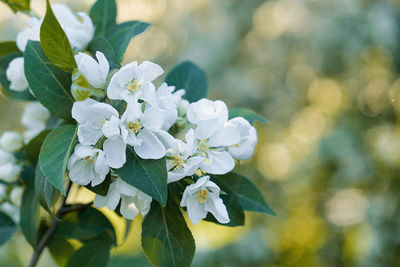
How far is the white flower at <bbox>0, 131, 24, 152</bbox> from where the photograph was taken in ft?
2.91

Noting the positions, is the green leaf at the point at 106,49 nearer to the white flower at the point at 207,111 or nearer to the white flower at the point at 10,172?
the white flower at the point at 207,111

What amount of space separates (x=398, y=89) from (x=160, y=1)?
3489 millimetres

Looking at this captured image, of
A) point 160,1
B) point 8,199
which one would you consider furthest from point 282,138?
point 8,199

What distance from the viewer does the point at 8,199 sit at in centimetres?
95

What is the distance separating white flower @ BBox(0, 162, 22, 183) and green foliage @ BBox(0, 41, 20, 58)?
8.9 inches

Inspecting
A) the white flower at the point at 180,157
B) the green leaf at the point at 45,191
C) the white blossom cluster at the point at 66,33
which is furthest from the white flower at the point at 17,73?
the white flower at the point at 180,157

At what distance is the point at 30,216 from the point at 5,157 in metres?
0.15

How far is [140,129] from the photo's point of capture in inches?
24.1

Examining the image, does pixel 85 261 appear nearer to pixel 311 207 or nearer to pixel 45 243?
pixel 45 243

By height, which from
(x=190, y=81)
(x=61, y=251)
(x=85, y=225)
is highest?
(x=190, y=81)

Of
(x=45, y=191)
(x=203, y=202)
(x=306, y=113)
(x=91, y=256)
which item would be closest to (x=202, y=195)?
(x=203, y=202)

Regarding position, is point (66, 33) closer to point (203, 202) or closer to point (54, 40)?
point (54, 40)

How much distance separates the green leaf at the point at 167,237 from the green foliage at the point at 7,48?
1.43 feet

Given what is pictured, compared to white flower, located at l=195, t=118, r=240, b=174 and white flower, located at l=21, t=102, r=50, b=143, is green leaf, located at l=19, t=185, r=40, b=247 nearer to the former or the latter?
white flower, located at l=21, t=102, r=50, b=143
